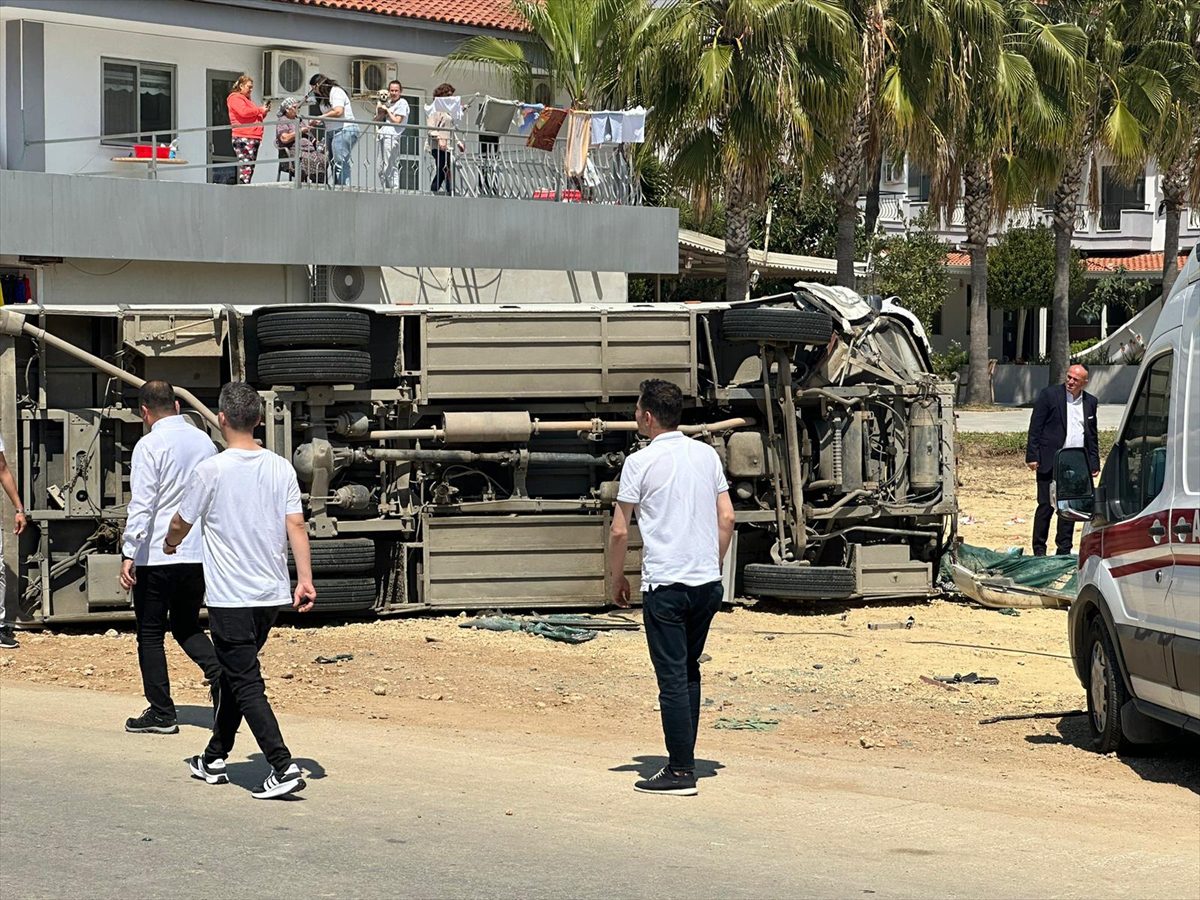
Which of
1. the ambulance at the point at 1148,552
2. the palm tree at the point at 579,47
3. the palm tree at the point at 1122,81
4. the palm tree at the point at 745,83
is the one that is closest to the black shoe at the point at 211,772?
the ambulance at the point at 1148,552

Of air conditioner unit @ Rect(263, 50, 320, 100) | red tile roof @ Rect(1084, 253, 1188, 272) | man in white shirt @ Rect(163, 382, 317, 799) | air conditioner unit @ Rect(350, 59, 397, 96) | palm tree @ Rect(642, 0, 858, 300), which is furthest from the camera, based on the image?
red tile roof @ Rect(1084, 253, 1188, 272)

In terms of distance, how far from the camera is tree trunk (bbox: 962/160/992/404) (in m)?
36.3

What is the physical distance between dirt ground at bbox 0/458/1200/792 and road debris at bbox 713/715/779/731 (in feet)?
0.12

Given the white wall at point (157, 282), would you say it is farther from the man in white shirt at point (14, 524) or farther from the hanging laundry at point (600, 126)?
the man in white shirt at point (14, 524)

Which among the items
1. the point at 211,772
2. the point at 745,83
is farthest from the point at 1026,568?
the point at 745,83

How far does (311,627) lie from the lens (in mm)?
13383

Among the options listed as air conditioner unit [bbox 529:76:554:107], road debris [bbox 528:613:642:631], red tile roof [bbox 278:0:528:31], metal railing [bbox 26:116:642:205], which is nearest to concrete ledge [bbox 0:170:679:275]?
metal railing [bbox 26:116:642:205]

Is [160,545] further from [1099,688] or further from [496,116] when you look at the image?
[496,116]

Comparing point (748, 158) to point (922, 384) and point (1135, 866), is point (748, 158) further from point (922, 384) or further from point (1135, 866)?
point (1135, 866)

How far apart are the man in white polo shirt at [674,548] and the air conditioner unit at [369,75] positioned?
2020 centimetres

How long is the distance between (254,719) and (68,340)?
619 cm

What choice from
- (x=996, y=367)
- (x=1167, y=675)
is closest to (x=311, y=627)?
(x=1167, y=675)

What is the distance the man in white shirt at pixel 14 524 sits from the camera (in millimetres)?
11422

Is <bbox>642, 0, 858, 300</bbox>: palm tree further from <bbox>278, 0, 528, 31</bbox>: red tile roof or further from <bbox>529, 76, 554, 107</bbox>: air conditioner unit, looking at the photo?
<bbox>278, 0, 528, 31</bbox>: red tile roof
